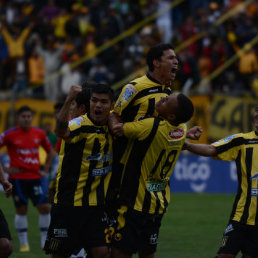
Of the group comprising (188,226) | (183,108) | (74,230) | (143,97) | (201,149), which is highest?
(143,97)

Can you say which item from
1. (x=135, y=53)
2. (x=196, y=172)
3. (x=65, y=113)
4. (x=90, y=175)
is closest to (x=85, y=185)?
(x=90, y=175)

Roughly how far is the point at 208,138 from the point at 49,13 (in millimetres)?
8908

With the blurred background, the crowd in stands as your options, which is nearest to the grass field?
the blurred background

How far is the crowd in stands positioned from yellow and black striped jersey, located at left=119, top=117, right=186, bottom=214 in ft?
40.9

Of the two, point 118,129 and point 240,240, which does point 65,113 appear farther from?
point 240,240

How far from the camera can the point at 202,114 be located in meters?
19.6

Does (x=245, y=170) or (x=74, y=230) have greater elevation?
(x=245, y=170)

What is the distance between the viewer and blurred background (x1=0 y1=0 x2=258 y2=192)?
1980 cm

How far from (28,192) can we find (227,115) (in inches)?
324

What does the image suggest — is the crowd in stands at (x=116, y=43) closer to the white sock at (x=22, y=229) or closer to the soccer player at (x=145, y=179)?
the white sock at (x=22, y=229)

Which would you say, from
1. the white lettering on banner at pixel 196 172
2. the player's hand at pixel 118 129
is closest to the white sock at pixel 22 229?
the player's hand at pixel 118 129

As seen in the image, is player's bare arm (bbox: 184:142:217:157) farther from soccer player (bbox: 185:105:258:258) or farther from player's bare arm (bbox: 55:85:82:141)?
player's bare arm (bbox: 55:85:82:141)

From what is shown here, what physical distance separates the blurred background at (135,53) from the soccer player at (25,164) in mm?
7205

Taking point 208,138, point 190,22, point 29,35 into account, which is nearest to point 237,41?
point 190,22
